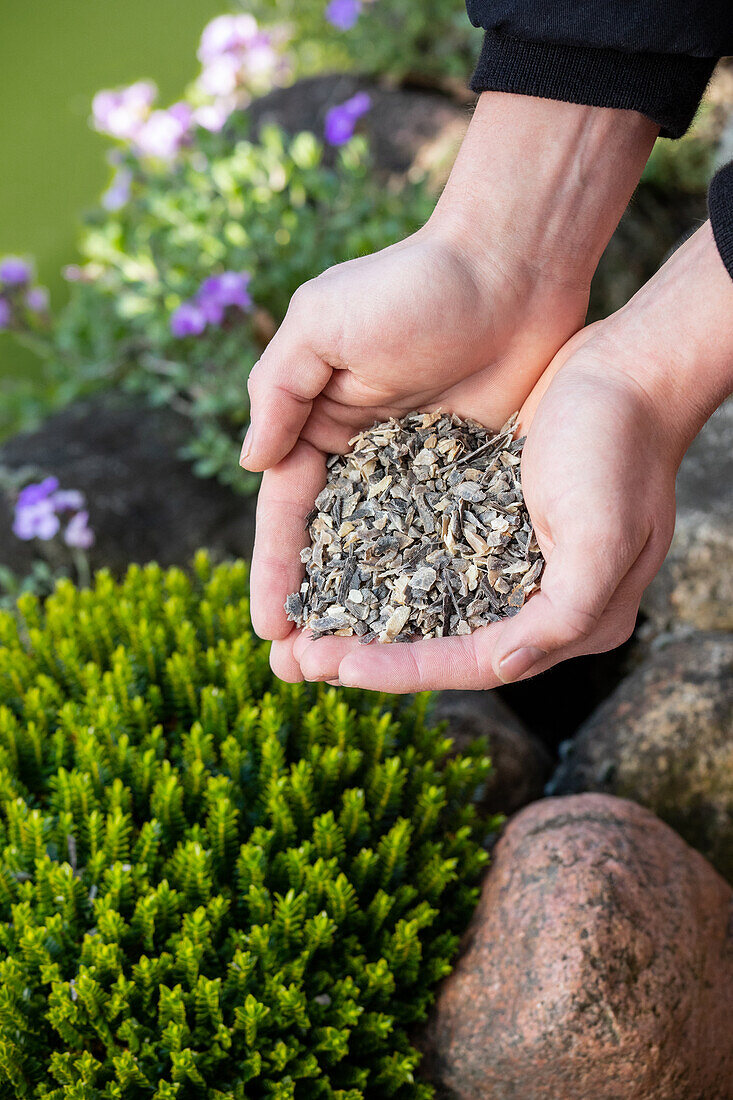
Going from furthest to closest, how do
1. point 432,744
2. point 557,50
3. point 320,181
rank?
point 320,181
point 432,744
point 557,50

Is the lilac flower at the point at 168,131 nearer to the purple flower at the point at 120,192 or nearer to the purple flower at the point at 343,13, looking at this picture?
the purple flower at the point at 120,192

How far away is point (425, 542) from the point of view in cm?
182

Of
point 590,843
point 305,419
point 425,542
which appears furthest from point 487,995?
point 305,419

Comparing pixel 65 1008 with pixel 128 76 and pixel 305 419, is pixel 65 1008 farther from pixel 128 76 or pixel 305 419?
pixel 128 76

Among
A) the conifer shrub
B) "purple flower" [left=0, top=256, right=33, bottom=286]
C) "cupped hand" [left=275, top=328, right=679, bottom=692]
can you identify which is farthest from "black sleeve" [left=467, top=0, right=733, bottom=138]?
"purple flower" [left=0, top=256, right=33, bottom=286]

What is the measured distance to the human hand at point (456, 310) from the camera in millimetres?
1702

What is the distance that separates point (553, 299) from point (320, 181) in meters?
1.88

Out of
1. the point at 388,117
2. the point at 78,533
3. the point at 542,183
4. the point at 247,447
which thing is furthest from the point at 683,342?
the point at 388,117

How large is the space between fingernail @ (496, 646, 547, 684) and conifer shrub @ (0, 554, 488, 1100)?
0.50 meters

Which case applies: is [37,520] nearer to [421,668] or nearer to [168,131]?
[421,668]

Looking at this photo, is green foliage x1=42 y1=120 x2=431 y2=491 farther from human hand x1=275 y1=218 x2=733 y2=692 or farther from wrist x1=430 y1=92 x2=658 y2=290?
human hand x1=275 y1=218 x2=733 y2=692

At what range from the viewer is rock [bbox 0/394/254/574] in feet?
10.1

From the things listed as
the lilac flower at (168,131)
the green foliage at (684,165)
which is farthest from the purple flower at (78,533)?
the green foliage at (684,165)

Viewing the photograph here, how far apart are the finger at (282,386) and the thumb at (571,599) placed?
2.01ft
